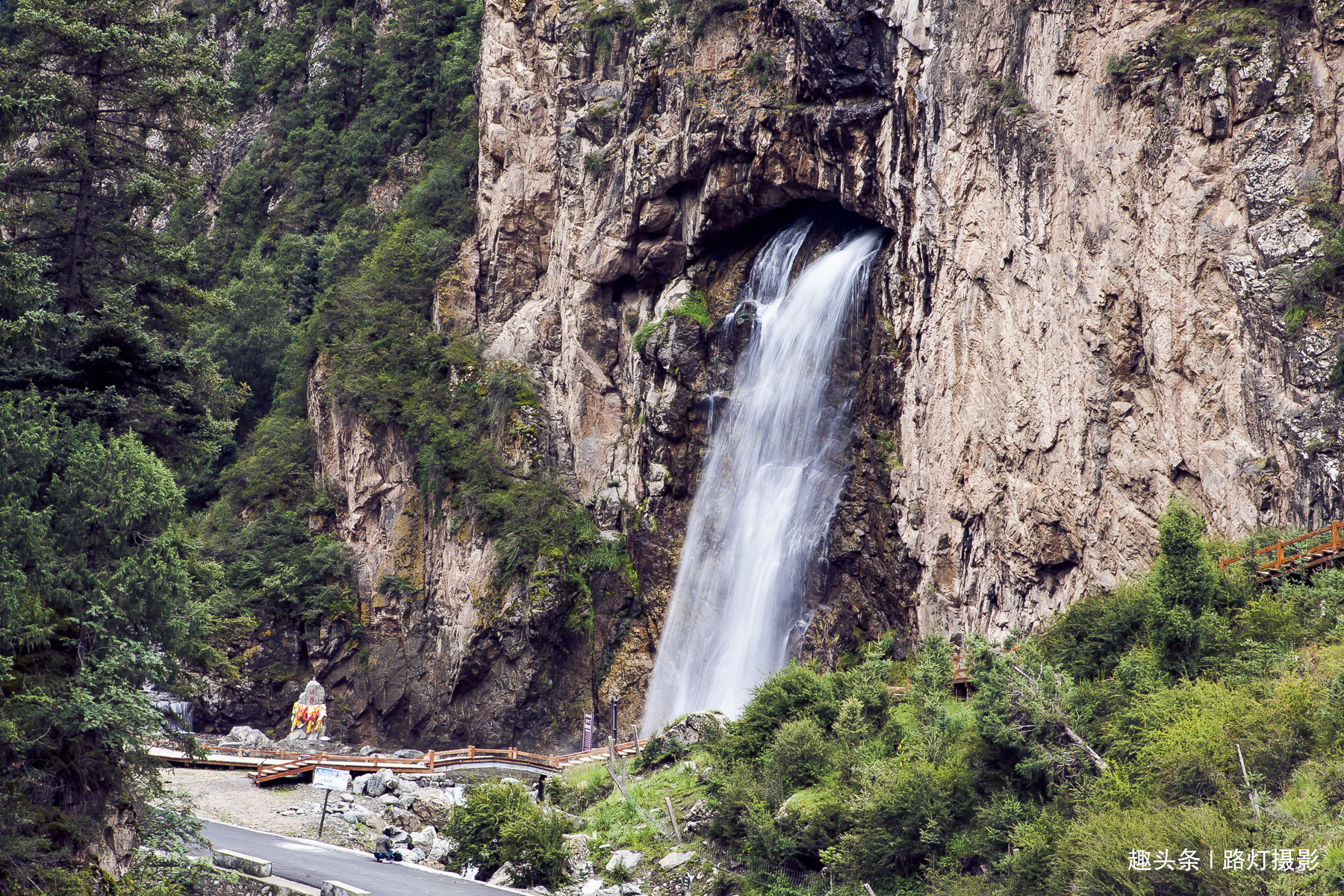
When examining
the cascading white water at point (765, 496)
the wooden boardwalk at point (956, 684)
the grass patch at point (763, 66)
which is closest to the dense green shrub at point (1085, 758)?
the wooden boardwalk at point (956, 684)

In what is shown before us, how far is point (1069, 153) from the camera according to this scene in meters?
29.7

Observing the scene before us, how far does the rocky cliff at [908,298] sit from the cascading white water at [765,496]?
1.00 m

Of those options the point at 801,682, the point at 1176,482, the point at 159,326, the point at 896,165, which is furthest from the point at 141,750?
the point at 896,165

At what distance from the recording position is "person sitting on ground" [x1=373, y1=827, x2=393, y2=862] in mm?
24094

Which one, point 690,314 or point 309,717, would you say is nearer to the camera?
point 309,717

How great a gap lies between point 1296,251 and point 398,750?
114 feet

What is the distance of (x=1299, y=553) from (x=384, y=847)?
19595mm

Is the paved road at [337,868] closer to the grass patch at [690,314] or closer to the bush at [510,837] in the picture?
the bush at [510,837]

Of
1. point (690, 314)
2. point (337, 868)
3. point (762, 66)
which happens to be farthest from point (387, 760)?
point (762, 66)

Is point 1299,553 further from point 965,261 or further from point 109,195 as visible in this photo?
point 109,195

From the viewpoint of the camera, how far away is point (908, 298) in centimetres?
3628

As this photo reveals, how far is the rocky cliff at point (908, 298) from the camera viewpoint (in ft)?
84.5

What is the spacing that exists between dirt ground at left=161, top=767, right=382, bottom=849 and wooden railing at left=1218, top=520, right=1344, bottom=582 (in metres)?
20.1

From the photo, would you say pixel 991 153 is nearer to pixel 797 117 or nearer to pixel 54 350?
pixel 797 117
